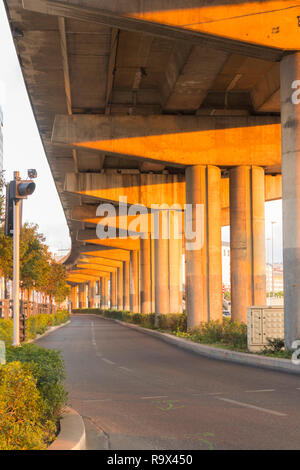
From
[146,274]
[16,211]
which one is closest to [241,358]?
[16,211]

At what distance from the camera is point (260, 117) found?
30.8 meters

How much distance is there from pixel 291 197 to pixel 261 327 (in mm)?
3910

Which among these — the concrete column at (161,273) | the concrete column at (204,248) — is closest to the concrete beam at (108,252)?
the concrete column at (161,273)

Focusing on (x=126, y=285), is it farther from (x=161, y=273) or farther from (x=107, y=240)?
(x=161, y=273)

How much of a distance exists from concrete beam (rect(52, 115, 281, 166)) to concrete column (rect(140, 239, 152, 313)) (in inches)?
1192

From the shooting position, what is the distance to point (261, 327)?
19.5 metres

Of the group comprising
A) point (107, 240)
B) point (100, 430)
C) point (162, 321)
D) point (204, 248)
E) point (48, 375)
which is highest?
point (107, 240)

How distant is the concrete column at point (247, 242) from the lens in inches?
1224

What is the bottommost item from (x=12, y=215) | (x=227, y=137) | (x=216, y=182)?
(x=12, y=215)

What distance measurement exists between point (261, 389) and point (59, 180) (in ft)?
114

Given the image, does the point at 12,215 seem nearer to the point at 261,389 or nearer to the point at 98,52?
the point at 261,389
